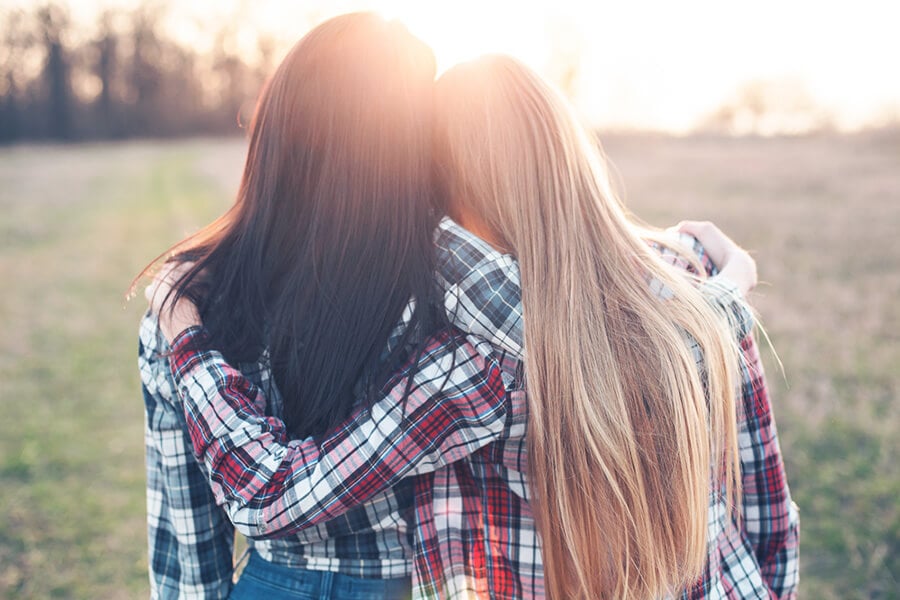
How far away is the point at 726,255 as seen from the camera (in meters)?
1.74

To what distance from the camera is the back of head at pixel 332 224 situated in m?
1.31

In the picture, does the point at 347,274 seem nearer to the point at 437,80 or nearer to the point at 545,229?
the point at 545,229

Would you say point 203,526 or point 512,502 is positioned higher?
point 512,502

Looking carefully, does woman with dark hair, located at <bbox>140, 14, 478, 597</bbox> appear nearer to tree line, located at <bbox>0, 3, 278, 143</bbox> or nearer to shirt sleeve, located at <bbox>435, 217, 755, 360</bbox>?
shirt sleeve, located at <bbox>435, 217, 755, 360</bbox>

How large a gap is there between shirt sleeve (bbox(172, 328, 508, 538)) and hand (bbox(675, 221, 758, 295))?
0.75 m

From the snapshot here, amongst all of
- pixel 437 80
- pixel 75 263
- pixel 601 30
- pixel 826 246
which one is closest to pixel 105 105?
pixel 601 30

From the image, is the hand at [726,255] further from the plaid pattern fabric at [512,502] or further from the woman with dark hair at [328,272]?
the woman with dark hair at [328,272]

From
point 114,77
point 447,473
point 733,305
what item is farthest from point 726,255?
point 114,77

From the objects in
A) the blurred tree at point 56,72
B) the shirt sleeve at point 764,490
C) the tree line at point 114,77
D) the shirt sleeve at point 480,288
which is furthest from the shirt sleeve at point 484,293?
the blurred tree at point 56,72

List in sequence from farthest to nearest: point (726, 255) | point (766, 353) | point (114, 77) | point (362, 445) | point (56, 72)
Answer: point (114, 77)
point (56, 72)
point (766, 353)
point (726, 255)
point (362, 445)

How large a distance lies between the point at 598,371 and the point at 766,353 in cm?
431

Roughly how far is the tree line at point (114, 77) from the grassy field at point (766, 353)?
28.7 metres

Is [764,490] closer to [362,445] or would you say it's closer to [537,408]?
[537,408]

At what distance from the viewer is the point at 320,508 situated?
1.21 meters
